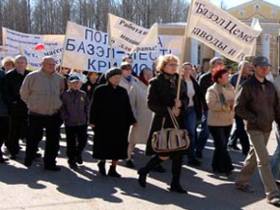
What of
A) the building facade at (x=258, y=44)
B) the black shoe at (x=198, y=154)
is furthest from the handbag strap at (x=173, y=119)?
the building facade at (x=258, y=44)

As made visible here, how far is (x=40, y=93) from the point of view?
877cm

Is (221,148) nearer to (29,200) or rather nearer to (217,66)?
(217,66)

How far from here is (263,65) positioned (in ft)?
22.9

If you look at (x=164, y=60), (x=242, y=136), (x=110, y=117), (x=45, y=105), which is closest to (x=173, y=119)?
(x=164, y=60)

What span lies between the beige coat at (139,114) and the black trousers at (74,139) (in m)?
0.79

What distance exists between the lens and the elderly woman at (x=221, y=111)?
8547mm

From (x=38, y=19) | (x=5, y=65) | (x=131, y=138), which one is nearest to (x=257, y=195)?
(x=131, y=138)

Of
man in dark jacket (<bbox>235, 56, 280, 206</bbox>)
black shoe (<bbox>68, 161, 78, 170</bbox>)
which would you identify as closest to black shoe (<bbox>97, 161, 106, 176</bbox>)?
black shoe (<bbox>68, 161, 78, 170</bbox>)

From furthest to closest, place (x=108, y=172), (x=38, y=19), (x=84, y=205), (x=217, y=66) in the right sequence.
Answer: (x=38, y=19) → (x=217, y=66) → (x=108, y=172) → (x=84, y=205)

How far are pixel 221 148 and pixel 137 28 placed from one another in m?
5.04

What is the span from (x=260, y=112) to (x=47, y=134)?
11.5ft

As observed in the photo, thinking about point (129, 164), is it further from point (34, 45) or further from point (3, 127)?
point (34, 45)

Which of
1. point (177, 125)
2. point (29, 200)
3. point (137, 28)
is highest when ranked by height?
point (137, 28)

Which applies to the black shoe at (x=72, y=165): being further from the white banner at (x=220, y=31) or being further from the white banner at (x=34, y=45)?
the white banner at (x=34, y=45)
